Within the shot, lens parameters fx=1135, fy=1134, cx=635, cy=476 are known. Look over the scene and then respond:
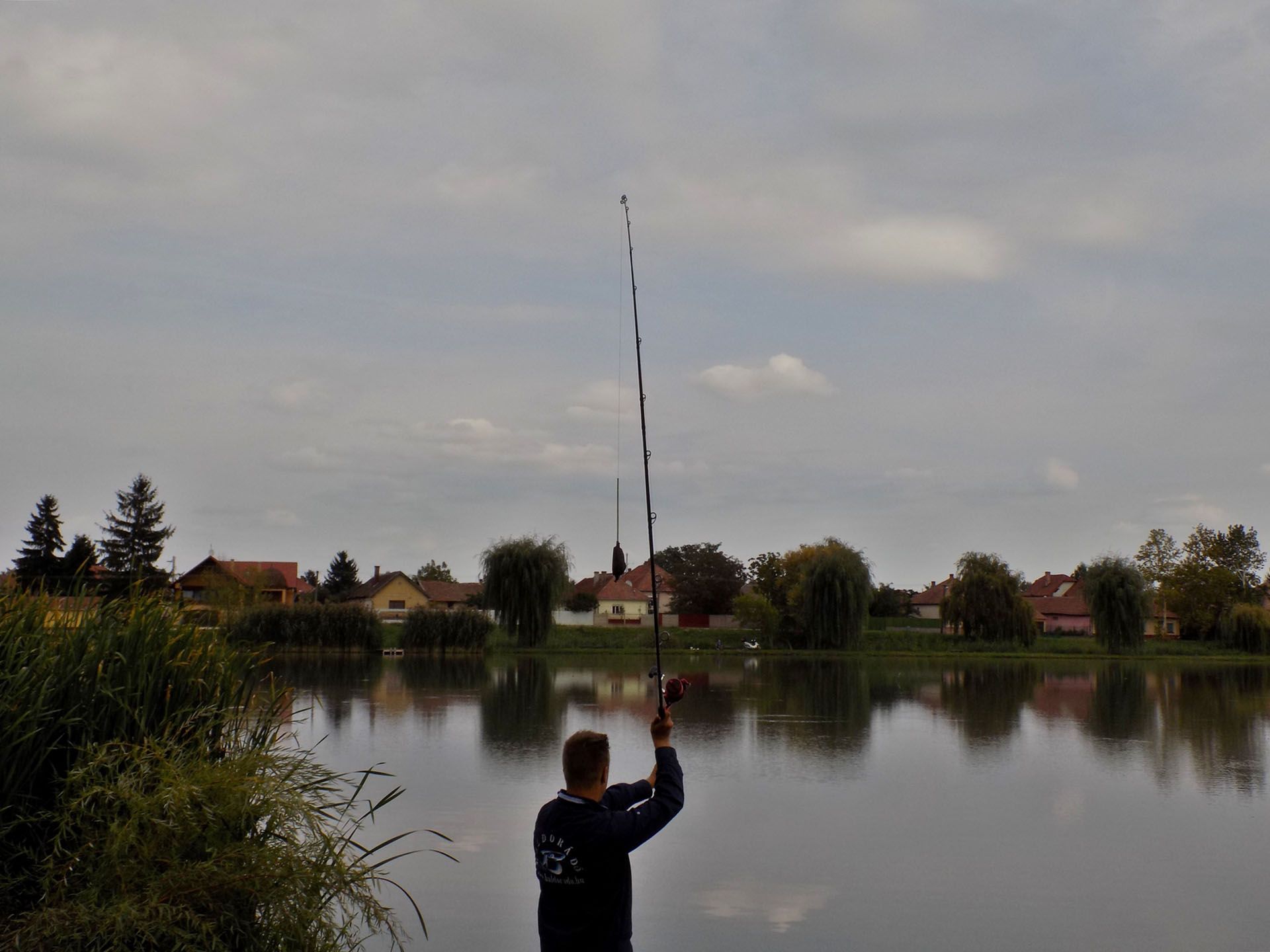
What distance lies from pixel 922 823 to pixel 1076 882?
264cm

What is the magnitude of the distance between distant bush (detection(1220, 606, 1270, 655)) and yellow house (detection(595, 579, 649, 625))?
40.6 meters

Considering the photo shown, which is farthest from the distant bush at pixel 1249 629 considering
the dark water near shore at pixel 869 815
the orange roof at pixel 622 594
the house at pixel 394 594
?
the house at pixel 394 594

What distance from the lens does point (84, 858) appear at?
5.35m

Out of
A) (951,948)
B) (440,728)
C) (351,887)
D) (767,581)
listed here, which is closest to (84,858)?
(351,887)

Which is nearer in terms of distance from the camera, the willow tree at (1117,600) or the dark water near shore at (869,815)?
the dark water near shore at (869,815)

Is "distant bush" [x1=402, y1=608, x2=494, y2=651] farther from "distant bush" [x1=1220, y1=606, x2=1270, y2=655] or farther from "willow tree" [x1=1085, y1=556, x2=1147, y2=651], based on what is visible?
"distant bush" [x1=1220, y1=606, x2=1270, y2=655]

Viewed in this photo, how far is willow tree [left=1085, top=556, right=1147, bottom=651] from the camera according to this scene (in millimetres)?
52625

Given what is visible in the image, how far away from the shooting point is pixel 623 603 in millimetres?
93688

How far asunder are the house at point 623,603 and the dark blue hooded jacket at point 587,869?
81.2 metres

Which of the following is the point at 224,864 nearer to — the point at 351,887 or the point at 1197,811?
the point at 351,887

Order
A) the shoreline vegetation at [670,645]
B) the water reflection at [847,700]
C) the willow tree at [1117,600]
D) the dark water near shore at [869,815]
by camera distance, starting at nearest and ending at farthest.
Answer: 1. the dark water near shore at [869,815]
2. the water reflection at [847,700]
3. the shoreline vegetation at [670,645]
4. the willow tree at [1117,600]

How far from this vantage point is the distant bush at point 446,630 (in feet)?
166

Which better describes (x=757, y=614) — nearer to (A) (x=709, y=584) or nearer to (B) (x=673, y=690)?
(A) (x=709, y=584)

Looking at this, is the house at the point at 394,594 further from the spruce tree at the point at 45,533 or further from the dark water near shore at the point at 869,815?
the dark water near shore at the point at 869,815
